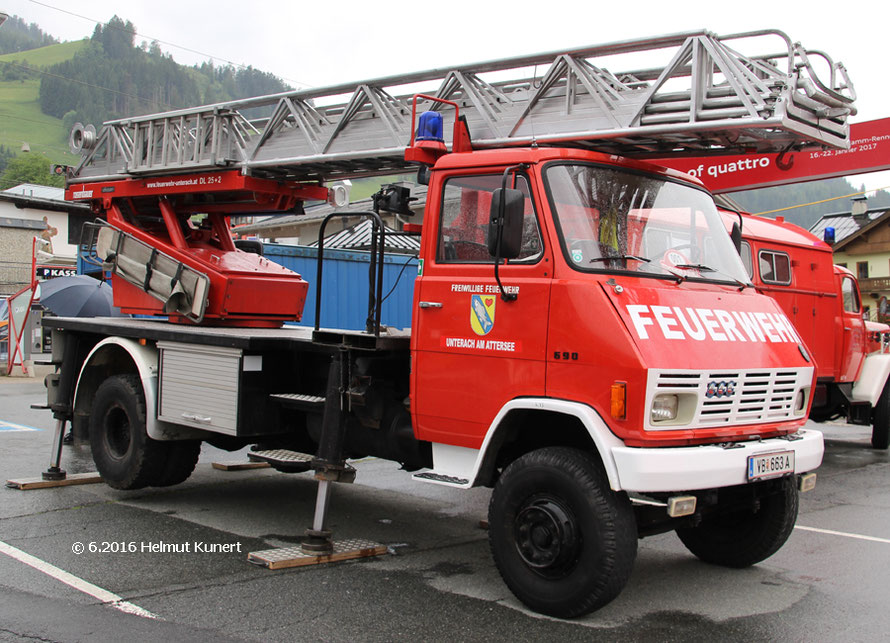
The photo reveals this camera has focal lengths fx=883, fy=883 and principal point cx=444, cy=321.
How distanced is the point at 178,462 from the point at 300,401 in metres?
2.08

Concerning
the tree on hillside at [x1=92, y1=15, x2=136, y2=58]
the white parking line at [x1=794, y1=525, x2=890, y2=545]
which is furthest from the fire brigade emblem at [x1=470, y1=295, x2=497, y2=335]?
the tree on hillside at [x1=92, y1=15, x2=136, y2=58]

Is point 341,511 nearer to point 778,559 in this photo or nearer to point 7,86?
point 778,559

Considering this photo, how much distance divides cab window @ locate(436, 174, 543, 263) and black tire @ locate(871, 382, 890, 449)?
370 inches

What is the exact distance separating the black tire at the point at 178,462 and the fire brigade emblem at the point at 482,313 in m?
3.72

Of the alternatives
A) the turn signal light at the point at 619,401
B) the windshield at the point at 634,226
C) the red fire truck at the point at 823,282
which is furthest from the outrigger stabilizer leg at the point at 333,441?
the red fire truck at the point at 823,282

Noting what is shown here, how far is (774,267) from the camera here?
11453mm

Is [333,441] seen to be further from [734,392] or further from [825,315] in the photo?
[825,315]

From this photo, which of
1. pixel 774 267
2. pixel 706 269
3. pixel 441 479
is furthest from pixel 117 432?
pixel 774 267

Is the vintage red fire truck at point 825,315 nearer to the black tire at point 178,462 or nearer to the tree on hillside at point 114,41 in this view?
the black tire at point 178,462

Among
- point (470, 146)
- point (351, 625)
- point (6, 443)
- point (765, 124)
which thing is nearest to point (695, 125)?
point (765, 124)

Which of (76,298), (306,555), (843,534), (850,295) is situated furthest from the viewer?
(850,295)

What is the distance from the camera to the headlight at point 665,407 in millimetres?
4867

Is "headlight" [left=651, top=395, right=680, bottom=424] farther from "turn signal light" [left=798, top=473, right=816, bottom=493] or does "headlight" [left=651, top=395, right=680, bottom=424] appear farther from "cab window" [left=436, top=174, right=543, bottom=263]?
"cab window" [left=436, top=174, right=543, bottom=263]

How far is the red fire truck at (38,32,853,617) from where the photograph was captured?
4.93 metres
